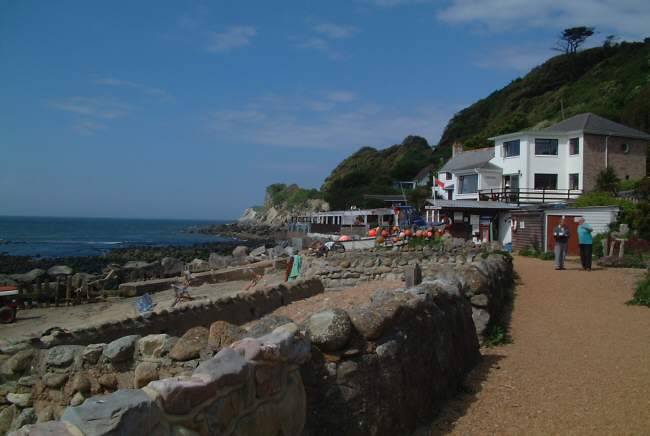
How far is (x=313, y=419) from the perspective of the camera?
3727 mm

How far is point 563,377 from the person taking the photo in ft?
21.0

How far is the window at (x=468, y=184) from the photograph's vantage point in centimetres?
4516

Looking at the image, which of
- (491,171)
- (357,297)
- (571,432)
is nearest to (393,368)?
(571,432)

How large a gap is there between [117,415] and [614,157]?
46147mm

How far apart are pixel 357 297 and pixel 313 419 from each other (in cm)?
905

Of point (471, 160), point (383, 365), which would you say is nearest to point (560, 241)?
point (383, 365)

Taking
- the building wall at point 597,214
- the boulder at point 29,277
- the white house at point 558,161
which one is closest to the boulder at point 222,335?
the building wall at point 597,214

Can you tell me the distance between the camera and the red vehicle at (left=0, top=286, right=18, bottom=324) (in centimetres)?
1780

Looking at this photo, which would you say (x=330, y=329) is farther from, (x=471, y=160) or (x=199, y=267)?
(x=471, y=160)

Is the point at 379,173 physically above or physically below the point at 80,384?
above

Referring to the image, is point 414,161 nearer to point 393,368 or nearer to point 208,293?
point 208,293

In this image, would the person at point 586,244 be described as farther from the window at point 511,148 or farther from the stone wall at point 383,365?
the window at point 511,148

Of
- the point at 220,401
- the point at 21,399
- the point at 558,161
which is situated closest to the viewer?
the point at 220,401

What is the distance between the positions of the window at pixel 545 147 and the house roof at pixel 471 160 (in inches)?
174
